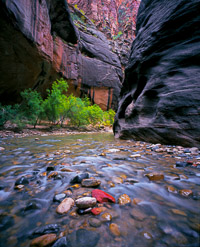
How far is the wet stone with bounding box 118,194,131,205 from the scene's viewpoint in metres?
1.05

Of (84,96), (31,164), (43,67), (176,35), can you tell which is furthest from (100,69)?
(31,164)

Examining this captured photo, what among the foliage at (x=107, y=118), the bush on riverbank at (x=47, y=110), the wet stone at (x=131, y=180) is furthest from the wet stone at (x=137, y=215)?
the foliage at (x=107, y=118)

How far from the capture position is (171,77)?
Result: 435 cm

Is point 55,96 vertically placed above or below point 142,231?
above

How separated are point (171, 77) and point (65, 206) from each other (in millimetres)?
5117

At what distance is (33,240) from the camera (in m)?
0.67

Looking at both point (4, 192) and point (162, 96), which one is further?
point (162, 96)

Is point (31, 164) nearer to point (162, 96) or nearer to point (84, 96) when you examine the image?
point (162, 96)

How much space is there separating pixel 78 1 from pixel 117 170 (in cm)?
5054

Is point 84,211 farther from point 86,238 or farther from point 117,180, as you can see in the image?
point 117,180

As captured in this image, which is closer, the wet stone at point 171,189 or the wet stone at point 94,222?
the wet stone at point 94,222

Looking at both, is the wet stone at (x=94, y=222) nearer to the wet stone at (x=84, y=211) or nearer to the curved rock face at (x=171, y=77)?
the wet stone at (x=84, y=211)

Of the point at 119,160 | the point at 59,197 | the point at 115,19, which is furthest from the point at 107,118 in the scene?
the point at 115,19

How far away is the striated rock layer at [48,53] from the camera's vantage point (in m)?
7.68
